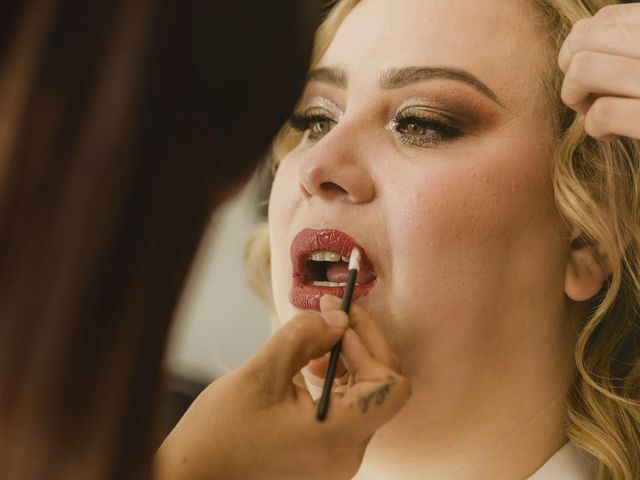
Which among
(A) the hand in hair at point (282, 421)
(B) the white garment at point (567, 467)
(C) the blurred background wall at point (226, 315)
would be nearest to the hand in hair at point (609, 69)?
(A) the hand in hair at point (282, 421)

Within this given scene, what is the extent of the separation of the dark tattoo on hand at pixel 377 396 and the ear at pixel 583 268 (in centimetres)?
46

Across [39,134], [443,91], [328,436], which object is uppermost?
[443,91]

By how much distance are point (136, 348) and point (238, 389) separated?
252 mm

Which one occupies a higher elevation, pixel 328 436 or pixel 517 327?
pixel 517 327

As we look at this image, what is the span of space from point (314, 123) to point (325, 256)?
0.29m

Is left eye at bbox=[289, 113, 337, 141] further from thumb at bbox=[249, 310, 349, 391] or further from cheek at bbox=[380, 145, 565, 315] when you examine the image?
thumb at bbox=[249, 310, 349, 391]

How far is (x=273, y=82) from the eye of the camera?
0.75 m

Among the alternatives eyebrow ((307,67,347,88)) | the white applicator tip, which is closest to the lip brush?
the white applicator tip

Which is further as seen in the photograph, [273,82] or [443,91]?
[443,91]

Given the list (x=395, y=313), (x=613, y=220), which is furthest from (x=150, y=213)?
(x=613, y=220)

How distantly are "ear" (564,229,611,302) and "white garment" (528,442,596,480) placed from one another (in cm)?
24

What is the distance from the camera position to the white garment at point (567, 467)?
1.29 m

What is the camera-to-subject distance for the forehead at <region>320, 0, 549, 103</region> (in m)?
1.26

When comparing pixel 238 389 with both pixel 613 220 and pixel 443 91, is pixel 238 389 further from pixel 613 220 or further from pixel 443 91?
pixel 613 220
